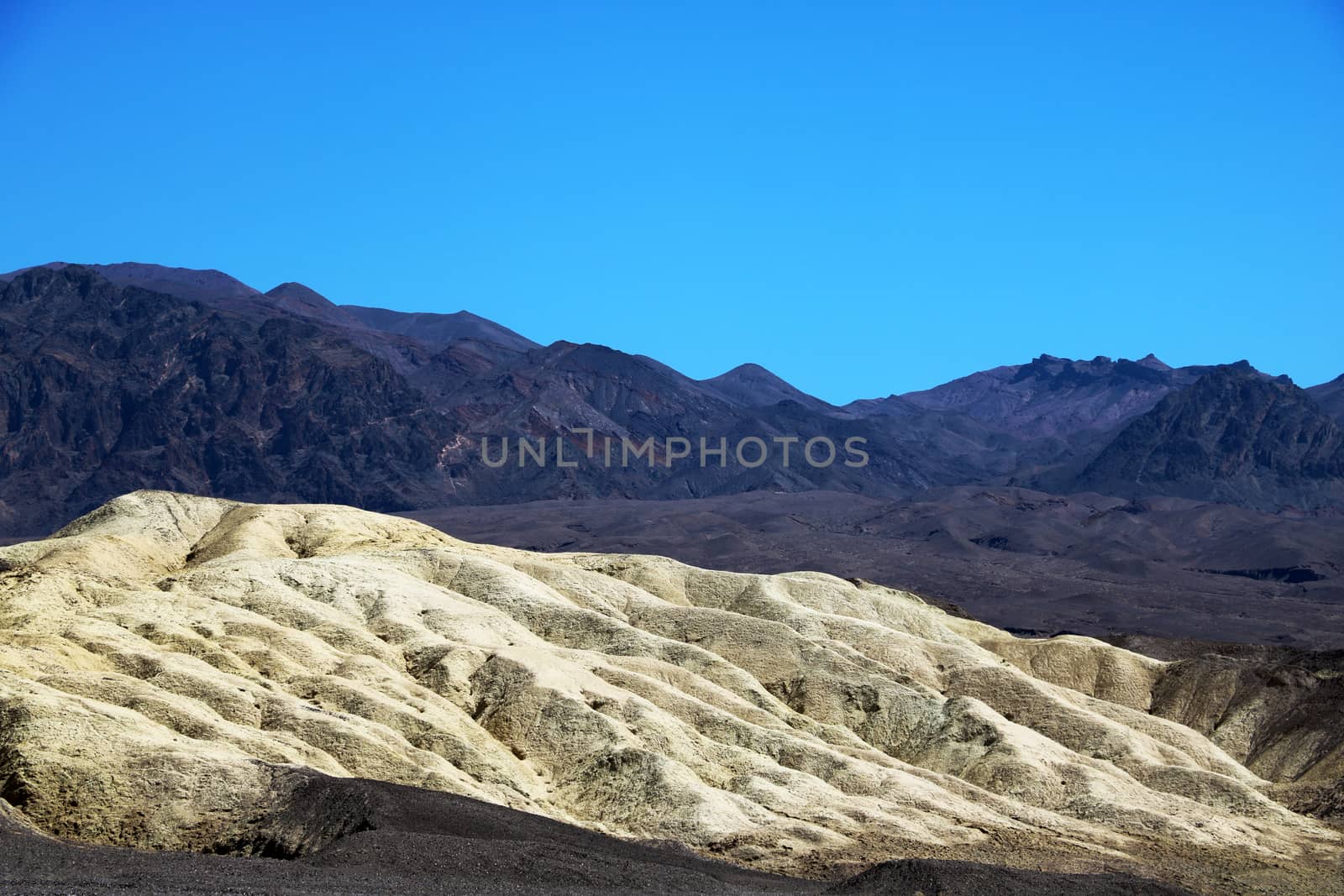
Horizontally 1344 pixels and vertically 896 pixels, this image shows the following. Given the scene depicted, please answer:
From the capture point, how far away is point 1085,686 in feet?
339

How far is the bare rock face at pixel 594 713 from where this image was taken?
2378 inches

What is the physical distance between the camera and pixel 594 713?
241 ft

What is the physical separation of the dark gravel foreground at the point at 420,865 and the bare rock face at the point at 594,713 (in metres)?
2.17

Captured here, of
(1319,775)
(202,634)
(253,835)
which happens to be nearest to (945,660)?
(1319,775)

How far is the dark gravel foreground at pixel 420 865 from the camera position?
1882 inches

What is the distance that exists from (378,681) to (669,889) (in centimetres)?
2453

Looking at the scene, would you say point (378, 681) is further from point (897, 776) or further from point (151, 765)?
point (897, 776)

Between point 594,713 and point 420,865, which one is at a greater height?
point 594,713

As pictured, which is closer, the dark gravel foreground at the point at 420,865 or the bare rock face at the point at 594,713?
the dark gravel foreground at the point at 420,865

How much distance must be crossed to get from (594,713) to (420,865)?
22.2 meters

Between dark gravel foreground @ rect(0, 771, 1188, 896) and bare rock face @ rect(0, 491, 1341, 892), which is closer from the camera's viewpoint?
dark gravel foreground @ rect(0, 771, 1188, 896)

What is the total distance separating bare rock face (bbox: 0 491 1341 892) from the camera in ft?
198

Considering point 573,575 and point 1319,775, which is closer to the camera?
point 1319,775

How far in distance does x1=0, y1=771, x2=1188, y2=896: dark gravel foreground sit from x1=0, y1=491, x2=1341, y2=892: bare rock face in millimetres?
2167
